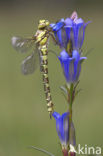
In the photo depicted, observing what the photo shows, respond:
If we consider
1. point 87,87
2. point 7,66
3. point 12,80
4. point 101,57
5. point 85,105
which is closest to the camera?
point 85,105

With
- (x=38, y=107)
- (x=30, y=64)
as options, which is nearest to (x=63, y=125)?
(x=30, y=64)

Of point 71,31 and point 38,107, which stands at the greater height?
point 71,31

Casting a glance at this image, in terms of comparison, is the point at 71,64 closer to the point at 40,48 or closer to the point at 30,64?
the point at 40,48

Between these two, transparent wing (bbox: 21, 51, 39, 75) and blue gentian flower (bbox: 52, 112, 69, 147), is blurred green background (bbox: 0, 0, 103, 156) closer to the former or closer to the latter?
transparent wing (bbox: 21, 51, 39, 75)

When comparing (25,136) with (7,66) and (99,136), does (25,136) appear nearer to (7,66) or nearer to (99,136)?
(99,136)

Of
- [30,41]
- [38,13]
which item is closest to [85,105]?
[30,41]

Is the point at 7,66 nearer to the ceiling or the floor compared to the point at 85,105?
nearer to the ceiling
